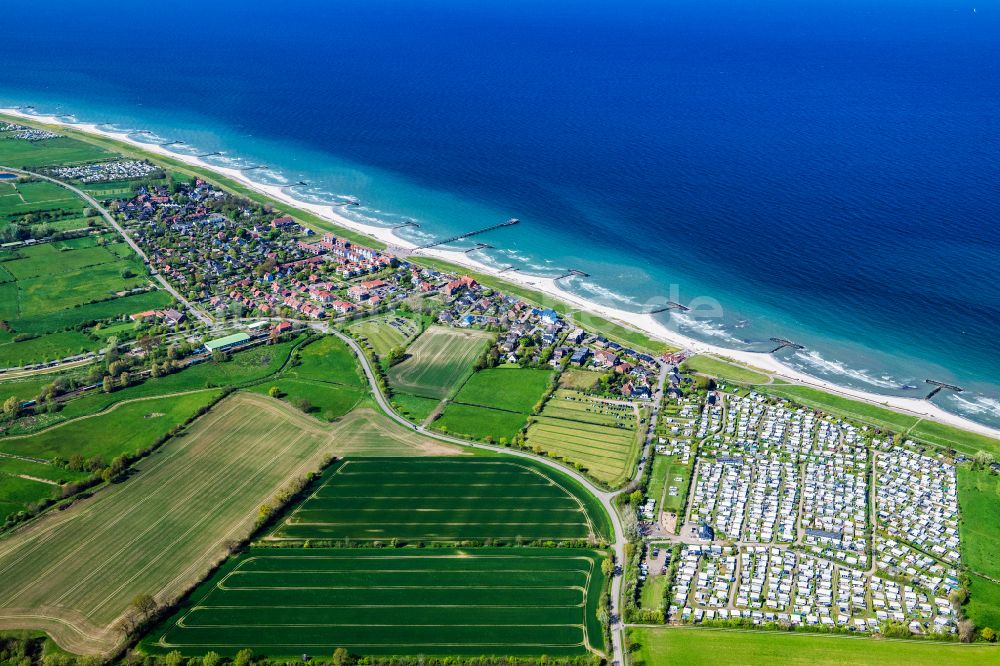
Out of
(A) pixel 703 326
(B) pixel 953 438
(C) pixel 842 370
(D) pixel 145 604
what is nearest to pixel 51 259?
(D) pixel 145 604

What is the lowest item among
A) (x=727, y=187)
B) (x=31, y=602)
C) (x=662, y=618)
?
(x=31, y=602)

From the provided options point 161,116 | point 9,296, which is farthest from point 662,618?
point 161,116

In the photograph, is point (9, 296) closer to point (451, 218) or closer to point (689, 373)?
point (451, 218)

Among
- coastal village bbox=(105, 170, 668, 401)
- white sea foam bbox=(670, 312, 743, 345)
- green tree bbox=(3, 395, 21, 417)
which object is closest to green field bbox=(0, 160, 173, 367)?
coastal village bbox=(105, 170, 668, 401)

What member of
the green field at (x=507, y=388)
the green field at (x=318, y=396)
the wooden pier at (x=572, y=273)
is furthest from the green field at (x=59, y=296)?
the wooden pier at (x=572, y=273)

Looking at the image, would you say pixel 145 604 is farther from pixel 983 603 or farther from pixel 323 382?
pixel 983 603

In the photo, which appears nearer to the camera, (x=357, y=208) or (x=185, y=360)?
(x=185, y=360)
